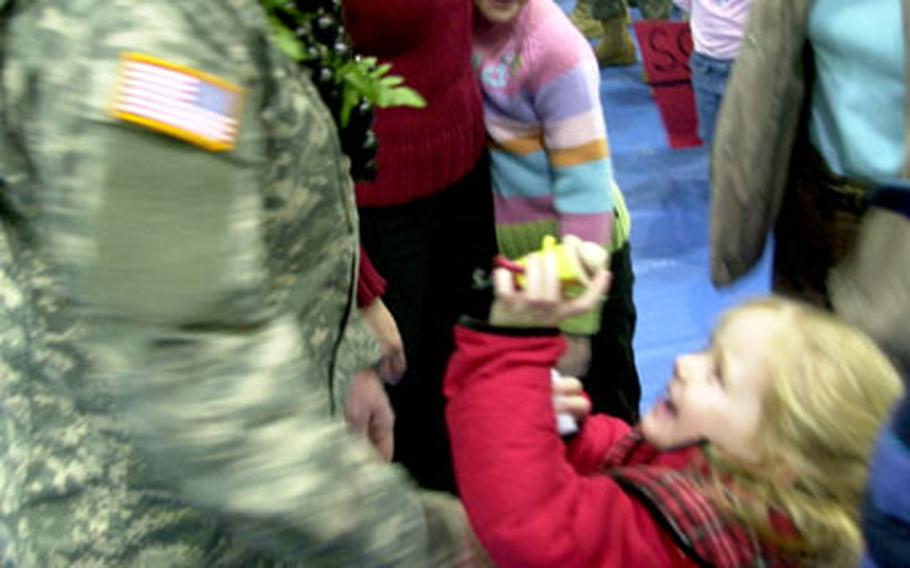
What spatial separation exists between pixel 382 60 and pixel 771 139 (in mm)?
607

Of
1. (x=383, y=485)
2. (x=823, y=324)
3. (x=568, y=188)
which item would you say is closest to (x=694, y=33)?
(x=568, y=188)

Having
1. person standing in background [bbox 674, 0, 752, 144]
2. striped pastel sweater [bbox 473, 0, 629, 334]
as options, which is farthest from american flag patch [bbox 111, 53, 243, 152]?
person standing in background [bbox 674, 0, 752, 144]

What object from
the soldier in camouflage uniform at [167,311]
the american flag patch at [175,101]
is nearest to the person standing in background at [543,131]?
the soldier in camouflage uniform at [167,311]

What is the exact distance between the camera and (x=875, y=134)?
1395 millimetres

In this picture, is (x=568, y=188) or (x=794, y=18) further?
(x=568, y=188)

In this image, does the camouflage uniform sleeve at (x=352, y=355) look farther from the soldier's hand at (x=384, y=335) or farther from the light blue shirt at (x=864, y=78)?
the light blue shirt at (x=864, y=78)

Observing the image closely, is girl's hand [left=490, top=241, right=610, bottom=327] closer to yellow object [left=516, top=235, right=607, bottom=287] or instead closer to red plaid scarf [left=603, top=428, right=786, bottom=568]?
yellow object [left=516, top=235, right=607, bottom=287]

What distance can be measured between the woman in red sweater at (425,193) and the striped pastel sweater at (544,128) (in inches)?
1.8

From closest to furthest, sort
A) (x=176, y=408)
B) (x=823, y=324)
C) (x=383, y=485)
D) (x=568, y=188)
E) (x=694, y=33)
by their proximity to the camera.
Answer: (x=176, y=408), (x=383, y=485), (x=823, y=324), (x=568, y=188), (x=694, y=33)

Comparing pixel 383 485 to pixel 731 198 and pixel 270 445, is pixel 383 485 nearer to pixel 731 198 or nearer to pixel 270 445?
pixel 270 445

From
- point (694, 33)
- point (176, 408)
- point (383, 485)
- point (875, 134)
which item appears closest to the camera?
point (176, 408)

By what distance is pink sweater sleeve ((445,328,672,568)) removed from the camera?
3.14 feet

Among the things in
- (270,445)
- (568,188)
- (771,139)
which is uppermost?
(270,445)

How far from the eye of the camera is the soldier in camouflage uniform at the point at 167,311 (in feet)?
2.04
